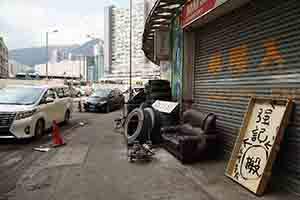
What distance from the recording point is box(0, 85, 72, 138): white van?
6.80 meters

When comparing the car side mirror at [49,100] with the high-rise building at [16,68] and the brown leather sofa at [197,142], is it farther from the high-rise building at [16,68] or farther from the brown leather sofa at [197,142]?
the high-rise building at [16,68]

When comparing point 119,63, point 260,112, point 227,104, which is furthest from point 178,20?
point 119,63

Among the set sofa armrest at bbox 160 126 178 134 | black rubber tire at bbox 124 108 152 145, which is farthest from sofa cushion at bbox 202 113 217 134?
black rubber tire at bbox 124 108 152 145

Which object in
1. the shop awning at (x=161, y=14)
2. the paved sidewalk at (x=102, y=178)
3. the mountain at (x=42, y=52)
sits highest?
the mountain at (x=42, y=52)

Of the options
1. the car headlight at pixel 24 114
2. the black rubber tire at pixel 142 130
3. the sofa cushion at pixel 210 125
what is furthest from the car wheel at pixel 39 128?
the sofa cushion at pixel 210 125

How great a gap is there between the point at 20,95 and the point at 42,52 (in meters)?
73.8

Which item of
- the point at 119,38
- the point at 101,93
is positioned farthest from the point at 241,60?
the point at 119,38

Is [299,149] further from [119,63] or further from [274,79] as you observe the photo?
[119,63]

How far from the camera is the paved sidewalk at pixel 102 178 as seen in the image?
3826 millimetres

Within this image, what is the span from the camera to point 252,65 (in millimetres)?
4836

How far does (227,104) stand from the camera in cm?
568

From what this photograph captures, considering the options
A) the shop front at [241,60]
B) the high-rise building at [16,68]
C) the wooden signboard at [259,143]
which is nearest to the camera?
the wooden signboard at [259,143]

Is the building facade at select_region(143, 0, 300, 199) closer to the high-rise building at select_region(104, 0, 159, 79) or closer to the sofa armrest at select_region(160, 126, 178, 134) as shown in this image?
the sofa armrest at select_region(160, 126, 178, 134)

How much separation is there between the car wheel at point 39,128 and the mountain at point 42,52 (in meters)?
66.6
